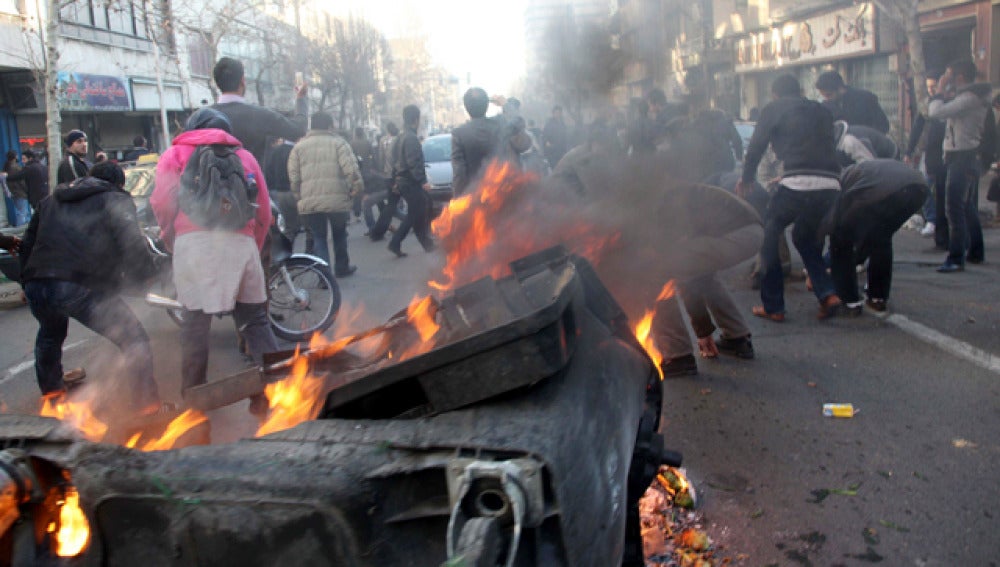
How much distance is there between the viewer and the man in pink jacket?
13.9 ft

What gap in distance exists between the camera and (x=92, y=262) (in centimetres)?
472

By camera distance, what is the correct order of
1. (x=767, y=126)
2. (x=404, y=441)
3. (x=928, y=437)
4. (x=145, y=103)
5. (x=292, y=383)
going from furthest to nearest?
1. (x=145, y=103)
2. (x=767, y=126)
3. (x=928, y=437)
4. (x=292, y=383)
5. (x=404, y=441)

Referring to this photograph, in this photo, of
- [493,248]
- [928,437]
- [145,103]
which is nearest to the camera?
[493,248]

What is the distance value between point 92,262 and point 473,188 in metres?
2.38

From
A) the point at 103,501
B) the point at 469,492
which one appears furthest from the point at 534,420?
the point at 103,501

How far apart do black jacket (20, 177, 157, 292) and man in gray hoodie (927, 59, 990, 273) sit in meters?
7.14

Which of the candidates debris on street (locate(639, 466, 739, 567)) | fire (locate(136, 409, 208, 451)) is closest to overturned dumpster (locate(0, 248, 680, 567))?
fire (locate(136, 409, 208, 451))

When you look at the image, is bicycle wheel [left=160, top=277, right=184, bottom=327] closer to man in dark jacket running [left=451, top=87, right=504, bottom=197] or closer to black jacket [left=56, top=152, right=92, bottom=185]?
man in dark jacket running [left=451, top=87, right=504, bottom=197]

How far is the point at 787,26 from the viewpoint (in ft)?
82.6

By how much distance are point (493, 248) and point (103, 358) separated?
4538 millimetres

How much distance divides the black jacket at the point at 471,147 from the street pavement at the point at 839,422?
172cm

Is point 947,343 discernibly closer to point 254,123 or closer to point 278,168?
point 254,123

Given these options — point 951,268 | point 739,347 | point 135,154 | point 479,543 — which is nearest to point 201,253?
point 479,543

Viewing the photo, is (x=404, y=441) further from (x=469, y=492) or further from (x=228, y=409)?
(x=228, y=409)
